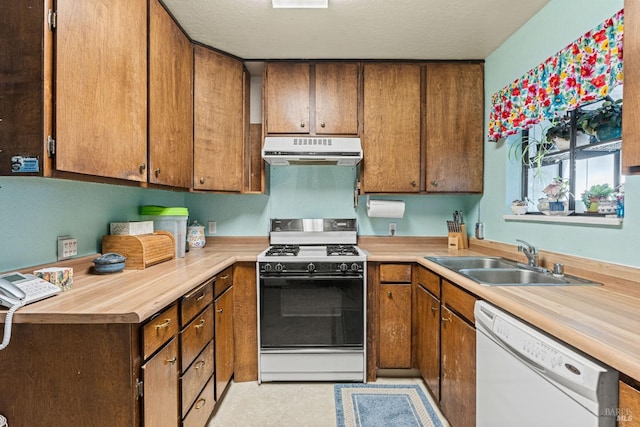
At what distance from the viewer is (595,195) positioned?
1.60 metres

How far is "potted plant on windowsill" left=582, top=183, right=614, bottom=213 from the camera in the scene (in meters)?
1.56

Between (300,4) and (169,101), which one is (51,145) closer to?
(169,101)

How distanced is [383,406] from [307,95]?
89.0 inches

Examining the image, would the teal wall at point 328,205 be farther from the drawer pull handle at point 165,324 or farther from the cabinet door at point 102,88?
the drawer pull handle at point 165,324

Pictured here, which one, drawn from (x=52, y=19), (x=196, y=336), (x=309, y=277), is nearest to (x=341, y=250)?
(x=309, y=277)

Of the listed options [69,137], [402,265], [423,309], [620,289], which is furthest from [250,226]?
[620,289]

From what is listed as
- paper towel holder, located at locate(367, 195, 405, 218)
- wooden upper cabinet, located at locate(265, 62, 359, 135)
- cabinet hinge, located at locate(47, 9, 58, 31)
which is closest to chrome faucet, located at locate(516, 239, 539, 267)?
paper towel holder, located at locate(367, 195, 405, 218)

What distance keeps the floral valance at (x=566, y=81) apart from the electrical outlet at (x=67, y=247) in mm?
2594

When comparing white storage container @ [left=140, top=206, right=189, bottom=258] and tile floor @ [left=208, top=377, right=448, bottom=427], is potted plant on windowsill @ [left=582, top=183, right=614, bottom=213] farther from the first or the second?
white storage container @ [left=140, top=206, right=189, bottom=258]

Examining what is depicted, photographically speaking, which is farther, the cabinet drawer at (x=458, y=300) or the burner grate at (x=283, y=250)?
the burner grate at (x=283, y=250)

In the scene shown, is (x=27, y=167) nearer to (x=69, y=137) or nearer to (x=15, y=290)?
(x=69, y=137)

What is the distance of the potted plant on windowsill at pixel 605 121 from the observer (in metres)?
1.55

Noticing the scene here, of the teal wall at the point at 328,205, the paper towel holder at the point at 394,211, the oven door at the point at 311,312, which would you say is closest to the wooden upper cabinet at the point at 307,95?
the teal wall at the point at 328,205

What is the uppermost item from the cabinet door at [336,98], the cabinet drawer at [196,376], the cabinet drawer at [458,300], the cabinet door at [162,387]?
the cabinet door at [336,98]
